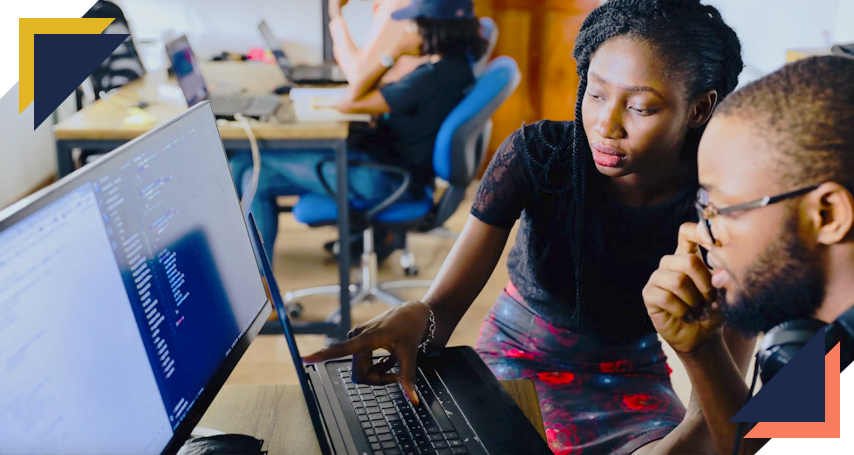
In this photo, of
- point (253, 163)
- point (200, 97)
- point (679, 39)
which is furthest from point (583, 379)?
point (200, 97)

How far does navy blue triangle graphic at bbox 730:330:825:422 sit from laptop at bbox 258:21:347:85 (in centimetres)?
240

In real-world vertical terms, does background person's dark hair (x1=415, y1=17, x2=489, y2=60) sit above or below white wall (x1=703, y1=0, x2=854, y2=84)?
above

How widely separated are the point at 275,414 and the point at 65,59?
1845 millimetres

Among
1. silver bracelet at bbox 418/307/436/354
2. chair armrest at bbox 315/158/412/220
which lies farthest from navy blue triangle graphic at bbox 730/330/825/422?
chair armrest at bbox 315/158/412/220

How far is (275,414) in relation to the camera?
0.90 m

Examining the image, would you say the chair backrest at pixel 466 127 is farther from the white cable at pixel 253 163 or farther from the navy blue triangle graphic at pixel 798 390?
the navy blue triangle graphic at pixel 798 390

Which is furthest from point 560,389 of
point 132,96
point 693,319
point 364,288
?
point 132,96

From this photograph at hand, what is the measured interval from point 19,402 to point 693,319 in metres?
0.73

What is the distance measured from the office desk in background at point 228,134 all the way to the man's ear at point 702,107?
46.5 inches

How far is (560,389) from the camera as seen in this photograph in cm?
116

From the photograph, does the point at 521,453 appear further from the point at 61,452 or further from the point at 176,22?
the point at 176,22

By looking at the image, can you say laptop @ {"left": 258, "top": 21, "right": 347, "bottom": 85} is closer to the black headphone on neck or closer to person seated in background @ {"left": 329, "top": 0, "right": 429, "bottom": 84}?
person seated in background @ {"left": 329, "top": 0, "right": 429, "bottom": 84}

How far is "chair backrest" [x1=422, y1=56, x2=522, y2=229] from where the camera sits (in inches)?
86.0

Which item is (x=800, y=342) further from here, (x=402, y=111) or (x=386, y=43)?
(x=386, y=43)
